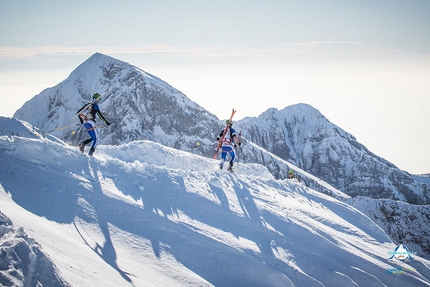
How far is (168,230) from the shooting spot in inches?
413

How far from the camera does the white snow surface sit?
8242 millimetres

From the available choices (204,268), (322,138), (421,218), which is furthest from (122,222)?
(322,138)

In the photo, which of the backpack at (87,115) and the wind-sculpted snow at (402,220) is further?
the wind-sculpted snow at (402,220)

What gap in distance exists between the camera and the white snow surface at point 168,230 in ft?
27.0

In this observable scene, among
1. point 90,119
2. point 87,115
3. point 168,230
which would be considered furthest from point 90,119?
point 168,230

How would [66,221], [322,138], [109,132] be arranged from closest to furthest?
[66,221] < [109,132] < [322,138]

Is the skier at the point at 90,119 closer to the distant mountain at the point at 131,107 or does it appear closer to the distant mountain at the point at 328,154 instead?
the distant mountain at the point at 131,107

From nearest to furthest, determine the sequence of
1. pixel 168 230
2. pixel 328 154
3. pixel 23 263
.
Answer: pixel 23 263, pixel 168 230, pixel 328 154

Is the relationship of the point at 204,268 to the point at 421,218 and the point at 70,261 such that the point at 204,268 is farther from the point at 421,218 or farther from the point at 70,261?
the point at 421,218

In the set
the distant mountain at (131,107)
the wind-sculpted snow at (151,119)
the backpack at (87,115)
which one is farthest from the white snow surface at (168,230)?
the distant mountain at (131,107)

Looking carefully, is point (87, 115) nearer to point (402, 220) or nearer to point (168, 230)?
point (168, 230)

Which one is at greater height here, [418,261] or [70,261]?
[418,261]

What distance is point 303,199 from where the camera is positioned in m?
17.2

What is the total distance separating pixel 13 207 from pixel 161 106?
100587 millimetres
